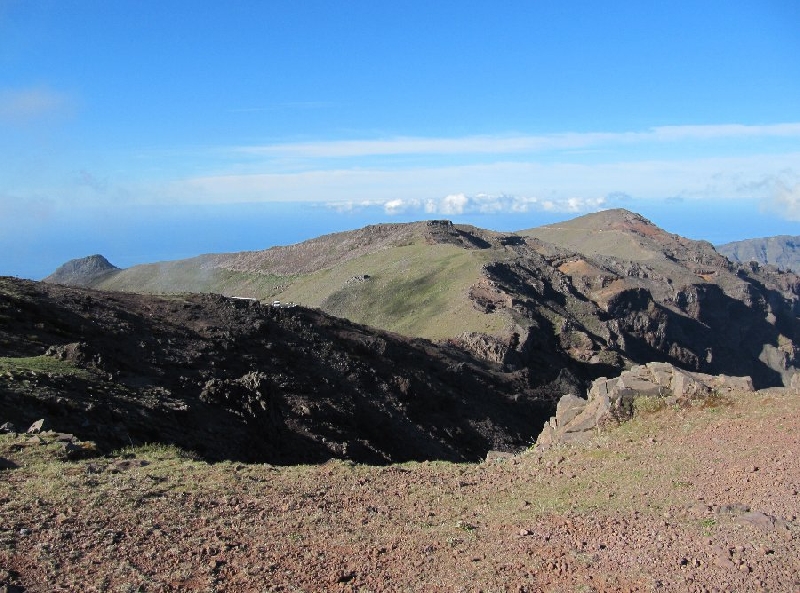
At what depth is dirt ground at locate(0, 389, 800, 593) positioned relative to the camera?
305 inches

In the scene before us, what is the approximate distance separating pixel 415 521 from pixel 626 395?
7654 mm

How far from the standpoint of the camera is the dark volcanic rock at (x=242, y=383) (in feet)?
50.2

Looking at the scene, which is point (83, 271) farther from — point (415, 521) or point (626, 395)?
Answer: point (415, 521)

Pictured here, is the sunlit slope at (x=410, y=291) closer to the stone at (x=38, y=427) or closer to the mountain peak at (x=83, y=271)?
the stone at (x=38, y=427)

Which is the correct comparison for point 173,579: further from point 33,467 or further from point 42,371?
point 42,371

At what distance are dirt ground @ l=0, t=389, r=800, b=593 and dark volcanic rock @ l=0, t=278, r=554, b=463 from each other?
2644 mm

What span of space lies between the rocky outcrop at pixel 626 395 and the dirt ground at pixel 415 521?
1.95 metres

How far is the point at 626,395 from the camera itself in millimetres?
15477

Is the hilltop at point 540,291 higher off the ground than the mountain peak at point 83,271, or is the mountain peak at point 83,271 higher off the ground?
the mountain peak at point 83,271

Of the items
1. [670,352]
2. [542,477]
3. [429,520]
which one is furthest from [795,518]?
[670,352]

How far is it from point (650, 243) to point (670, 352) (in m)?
40.7

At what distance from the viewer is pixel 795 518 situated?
9.33m

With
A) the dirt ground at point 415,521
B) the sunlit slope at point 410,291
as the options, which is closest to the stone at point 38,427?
the dirt ground at point 415,521

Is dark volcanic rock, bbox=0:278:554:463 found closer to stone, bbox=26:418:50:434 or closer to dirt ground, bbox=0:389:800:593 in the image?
stone, bbox=26:418:50:434
